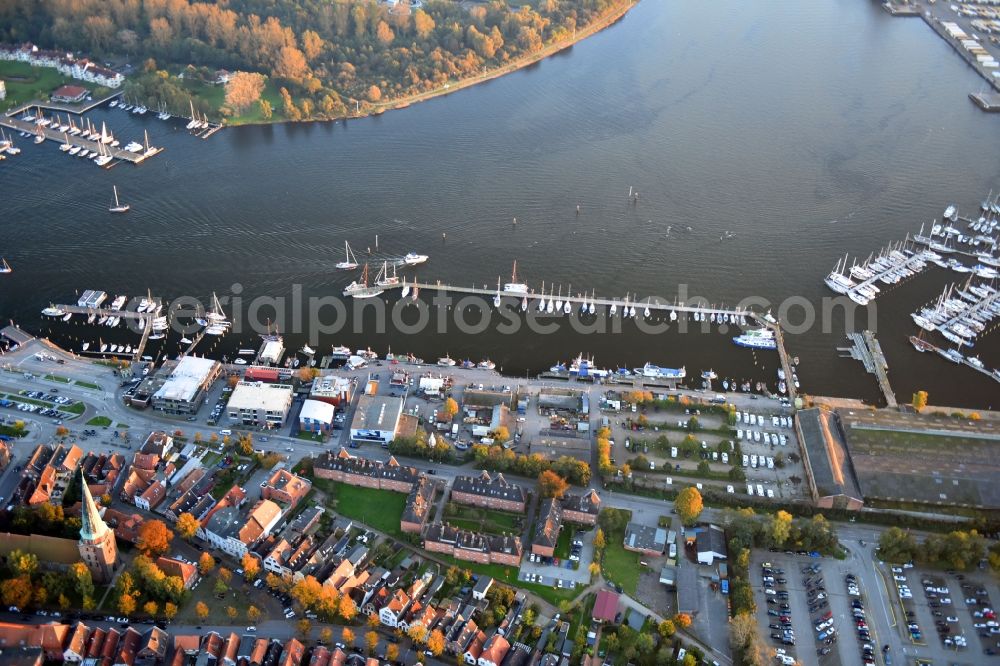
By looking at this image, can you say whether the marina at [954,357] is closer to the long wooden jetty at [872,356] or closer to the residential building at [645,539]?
the long wooden jetty at [872,356]

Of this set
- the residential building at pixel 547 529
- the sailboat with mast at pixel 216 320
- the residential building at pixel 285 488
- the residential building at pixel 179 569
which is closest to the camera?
the residential building at pixel 179 569

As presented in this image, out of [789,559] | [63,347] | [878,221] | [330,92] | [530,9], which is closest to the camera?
[789,559]

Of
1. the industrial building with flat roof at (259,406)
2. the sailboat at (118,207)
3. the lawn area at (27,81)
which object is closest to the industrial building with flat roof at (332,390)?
the industrial building with flat roof at (259,406)

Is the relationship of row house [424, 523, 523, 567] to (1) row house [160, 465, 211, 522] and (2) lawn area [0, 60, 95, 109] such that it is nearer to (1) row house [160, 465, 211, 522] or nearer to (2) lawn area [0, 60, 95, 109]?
(1) row house [160, 465, 211, 522]

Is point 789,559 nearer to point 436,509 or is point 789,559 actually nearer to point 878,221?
point 436,509

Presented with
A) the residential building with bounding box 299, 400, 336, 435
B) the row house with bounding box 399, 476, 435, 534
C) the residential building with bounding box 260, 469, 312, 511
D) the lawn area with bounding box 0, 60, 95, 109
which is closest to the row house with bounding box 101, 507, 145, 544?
the residential building with bounding box 260, 469, 312, 511

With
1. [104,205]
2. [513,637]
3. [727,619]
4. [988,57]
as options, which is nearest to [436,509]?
[513,637]

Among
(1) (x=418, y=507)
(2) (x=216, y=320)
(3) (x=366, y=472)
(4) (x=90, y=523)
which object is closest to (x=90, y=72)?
(2) (x=216, y=320)
